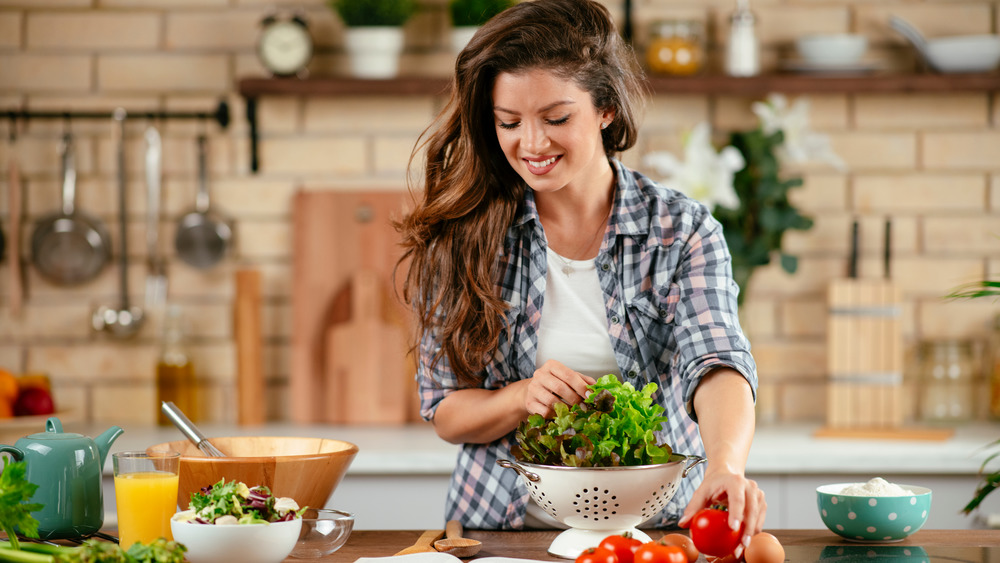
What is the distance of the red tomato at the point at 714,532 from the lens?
48.3 inches

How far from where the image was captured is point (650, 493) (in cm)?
129

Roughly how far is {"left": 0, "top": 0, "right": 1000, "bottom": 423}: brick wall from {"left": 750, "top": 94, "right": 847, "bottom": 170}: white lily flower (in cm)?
19

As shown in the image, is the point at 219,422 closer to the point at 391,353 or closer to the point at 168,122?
the point at 391,353

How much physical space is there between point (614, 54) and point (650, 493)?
706mm

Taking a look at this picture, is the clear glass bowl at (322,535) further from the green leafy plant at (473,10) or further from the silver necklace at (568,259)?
the green leafy plant at (473,10)

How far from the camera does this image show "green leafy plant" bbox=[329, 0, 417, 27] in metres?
2.71

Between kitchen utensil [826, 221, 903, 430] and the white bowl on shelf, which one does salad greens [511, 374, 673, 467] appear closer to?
kitchen utensil [826, 221, 903, 430]

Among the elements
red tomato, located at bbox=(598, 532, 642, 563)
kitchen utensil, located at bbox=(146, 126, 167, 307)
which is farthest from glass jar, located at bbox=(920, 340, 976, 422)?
kitchen utensil, located at bbox=(146, 126, 167, 307)

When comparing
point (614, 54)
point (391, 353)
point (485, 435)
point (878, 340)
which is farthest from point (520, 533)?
point (878, 340)

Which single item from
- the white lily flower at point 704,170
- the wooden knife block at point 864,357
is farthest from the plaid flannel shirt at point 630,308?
the wooden knife block at point 864,357

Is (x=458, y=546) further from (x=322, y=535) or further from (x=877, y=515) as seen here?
(x=877, y=515)

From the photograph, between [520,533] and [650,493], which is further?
[520,533]

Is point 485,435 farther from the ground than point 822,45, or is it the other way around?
point 822,45

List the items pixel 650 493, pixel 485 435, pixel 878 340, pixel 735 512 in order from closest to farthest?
1. pixel 735 512
2. pixel 650 493
3. pixel 485 435
4. pixel 878 340
